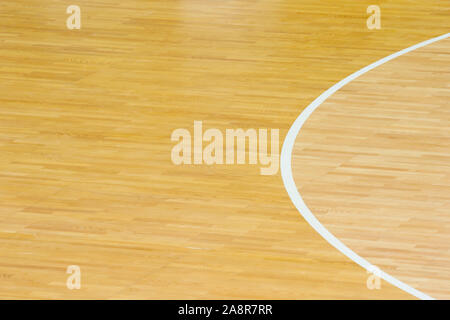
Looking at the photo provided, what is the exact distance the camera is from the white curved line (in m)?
6.88

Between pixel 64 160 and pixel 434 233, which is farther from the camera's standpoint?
pixel 64 160

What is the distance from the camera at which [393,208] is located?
7.91 m

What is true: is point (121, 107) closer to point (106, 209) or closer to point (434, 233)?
point (106, 209)

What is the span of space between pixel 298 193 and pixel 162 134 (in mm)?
1562

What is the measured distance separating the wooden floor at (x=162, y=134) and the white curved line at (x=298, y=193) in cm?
7

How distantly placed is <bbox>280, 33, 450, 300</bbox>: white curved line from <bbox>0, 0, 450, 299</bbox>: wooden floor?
0.07 metres

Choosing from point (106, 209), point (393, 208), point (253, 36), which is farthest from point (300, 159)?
point (253, 36)

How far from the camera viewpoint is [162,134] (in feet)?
30.4

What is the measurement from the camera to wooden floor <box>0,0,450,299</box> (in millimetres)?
6949

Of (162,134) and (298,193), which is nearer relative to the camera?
(298,193)

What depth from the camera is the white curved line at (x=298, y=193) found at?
271 inches

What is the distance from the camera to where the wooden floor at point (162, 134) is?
22.8 ft
